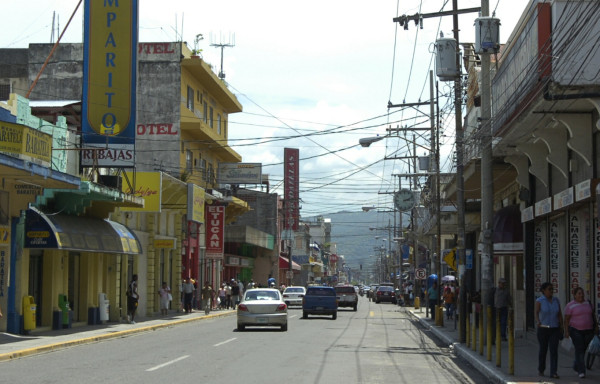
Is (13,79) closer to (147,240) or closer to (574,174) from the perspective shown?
(147,240)

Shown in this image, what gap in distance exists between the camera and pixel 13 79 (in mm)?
48938

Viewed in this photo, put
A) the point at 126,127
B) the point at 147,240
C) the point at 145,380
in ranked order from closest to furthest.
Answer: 1. the point at 145,380
2. the point at 126,127
3. the point at 147,240

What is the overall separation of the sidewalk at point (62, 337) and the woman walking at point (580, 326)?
1188cm

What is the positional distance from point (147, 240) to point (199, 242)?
13.0 metres

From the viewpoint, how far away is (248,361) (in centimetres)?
1736

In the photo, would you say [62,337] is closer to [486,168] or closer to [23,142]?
[23,142]

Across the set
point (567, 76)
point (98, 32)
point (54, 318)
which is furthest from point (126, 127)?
point (567, 76)

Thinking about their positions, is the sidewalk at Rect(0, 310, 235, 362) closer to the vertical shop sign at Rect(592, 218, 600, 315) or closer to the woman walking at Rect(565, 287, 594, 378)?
the woman walking at Rect(565, 287, 594, 378)

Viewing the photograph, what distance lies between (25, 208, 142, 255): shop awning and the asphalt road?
3.60 meters

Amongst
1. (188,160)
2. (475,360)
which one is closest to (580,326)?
(475,360)

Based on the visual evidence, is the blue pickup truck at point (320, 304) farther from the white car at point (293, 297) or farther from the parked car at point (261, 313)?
the white car at point (293, 297)

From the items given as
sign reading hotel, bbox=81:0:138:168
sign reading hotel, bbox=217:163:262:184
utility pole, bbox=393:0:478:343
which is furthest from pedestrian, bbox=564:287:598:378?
sign reading hotel, bbox=217:163:262:184

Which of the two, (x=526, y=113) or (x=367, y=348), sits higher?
(x=526, y=113)

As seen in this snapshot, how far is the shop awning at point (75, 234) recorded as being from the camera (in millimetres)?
25531
